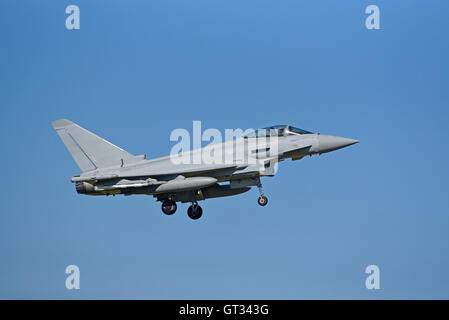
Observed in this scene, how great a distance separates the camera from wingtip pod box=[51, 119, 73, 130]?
108 ft

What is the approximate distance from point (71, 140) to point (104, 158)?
6.04 ft

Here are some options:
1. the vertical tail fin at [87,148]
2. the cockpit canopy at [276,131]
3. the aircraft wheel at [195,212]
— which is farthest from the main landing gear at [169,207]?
the cockpit canopy at [276,131]

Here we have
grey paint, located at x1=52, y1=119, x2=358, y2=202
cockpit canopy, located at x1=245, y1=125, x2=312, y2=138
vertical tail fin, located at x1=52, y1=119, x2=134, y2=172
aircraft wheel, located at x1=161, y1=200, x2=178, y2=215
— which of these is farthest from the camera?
vertical tail fin, located at x1=52, y1=119, x2=134, y2=172

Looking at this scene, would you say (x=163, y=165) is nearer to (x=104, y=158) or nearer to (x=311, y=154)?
(x=104, y=158)

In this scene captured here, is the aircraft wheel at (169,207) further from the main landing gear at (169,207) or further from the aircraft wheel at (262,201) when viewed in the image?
the aircraft wheel at (262,201)

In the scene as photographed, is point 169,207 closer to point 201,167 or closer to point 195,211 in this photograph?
point 195,211

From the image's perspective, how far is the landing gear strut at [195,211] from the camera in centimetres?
3256

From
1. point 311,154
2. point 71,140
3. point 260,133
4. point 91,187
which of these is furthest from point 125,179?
point 311,154

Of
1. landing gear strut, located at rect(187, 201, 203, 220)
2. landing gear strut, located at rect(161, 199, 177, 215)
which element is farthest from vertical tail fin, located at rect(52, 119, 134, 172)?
landing gear strut, located at rect(187, 201, 203, 220)

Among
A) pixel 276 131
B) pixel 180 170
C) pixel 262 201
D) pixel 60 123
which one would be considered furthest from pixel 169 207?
pixel 60 123

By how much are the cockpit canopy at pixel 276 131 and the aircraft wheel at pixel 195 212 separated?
13.6 feet

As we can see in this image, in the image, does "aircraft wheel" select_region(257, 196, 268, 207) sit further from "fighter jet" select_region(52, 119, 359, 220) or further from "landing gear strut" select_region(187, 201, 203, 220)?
"landing gear strut" select_region(187, 201, 203, 220)
